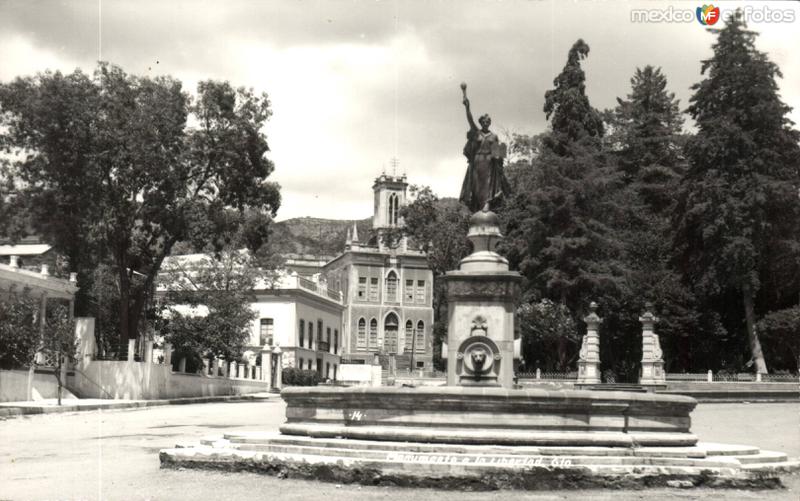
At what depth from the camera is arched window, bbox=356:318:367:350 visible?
3115 inches

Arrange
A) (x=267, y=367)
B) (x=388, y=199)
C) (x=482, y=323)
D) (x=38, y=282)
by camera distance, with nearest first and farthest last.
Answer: (x=482, y=323), (x=38, y=282), (x=267, y=367), (x=388, y=199)

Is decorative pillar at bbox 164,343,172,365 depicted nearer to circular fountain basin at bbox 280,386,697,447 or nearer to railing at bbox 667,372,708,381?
railing at bbox 667,372,708,381

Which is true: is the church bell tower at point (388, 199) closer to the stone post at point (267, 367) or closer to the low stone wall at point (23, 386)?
the stone post at point (267, 367)

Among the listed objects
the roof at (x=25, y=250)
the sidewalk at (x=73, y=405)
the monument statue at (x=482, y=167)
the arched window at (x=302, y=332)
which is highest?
the roof at (x=25, y=250)

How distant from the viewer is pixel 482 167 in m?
15.7

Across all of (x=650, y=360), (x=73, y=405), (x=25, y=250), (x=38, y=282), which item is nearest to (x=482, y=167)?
(x=73, y=405)

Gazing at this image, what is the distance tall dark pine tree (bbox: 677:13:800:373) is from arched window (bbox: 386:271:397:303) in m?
40.5

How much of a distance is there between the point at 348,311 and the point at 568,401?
227 ft

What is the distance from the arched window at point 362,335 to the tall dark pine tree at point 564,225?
32370 mm

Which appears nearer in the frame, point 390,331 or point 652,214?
point 652,214

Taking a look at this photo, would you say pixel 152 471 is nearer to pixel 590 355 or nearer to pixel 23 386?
pixel 23 386

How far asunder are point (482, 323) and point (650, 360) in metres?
23.7

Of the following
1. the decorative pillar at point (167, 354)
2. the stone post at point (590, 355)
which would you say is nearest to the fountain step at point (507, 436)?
the decorative pillar at point (167, 354)

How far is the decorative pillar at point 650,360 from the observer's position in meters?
35.1
